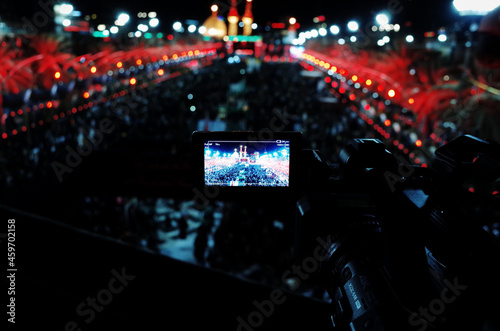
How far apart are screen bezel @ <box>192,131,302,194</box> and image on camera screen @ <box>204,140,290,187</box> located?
0.06 ft

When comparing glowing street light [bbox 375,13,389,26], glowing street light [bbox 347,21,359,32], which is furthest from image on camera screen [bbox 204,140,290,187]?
glowing street light [bbox 347,21,359,32]

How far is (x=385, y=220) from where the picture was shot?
4.57 feet

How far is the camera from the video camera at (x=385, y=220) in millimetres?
1104

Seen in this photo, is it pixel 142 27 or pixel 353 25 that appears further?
pixel 142 27

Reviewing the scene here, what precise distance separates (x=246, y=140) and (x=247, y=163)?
0.13 m

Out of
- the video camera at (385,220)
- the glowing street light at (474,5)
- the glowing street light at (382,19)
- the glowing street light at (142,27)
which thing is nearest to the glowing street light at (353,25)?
the glowing street light at (382,19)

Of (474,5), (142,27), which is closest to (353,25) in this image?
(474,5)

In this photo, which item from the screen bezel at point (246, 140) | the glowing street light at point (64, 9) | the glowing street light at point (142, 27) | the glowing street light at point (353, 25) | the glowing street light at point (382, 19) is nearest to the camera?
the screen bezel at point (246, 140)

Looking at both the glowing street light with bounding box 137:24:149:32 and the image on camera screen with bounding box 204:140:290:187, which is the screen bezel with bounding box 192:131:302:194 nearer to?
the image on camera screen with bounding box 204:140:290:187

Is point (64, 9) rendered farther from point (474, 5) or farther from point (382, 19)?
point (474, 5)

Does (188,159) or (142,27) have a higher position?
(142,27)

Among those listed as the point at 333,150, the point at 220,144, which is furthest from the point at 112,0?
the point at 220,144

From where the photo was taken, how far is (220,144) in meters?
1.92

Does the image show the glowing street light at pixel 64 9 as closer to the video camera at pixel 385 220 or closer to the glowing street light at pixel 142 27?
the glowing street light at pixel 142 27
